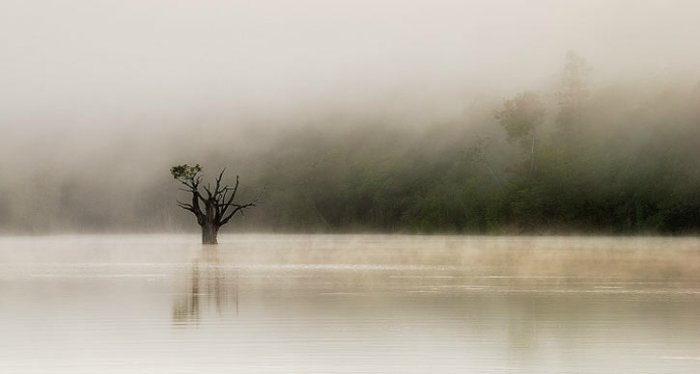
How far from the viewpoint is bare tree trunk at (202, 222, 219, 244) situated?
218ft

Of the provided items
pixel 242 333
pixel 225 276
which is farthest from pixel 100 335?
pixel 225 276

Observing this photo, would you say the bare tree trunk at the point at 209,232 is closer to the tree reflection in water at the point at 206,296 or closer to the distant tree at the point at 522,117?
the tree reflection in water at the point at 206,296

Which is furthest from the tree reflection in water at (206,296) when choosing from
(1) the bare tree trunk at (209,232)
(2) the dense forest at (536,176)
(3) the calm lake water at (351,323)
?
(2) the dense forest at (536,176)

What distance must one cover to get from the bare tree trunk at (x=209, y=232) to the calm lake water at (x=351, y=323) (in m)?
30.4

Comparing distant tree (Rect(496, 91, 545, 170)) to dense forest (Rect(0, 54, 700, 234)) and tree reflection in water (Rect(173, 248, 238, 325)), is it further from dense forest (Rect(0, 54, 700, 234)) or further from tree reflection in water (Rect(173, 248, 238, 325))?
tree reflection in water (Rect(173, 248, 238, 325))

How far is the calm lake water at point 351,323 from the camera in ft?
51.6

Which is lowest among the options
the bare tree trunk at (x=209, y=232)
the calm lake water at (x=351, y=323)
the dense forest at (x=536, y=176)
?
the calm lake water at (x=351, y=323)

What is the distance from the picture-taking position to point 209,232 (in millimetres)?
66938

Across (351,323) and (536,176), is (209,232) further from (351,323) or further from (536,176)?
(536,176)

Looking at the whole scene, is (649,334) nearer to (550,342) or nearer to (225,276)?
(550,342)

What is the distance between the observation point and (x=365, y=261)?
46.7m

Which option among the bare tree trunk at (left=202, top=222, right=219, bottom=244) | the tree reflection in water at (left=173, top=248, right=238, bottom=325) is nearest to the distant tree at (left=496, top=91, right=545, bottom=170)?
the bare tree trunk at (left=202, top=222, right=219, bottom=244)

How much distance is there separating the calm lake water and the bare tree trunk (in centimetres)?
3040

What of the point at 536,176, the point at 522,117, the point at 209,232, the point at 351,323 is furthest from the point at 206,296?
the point at 536,176
